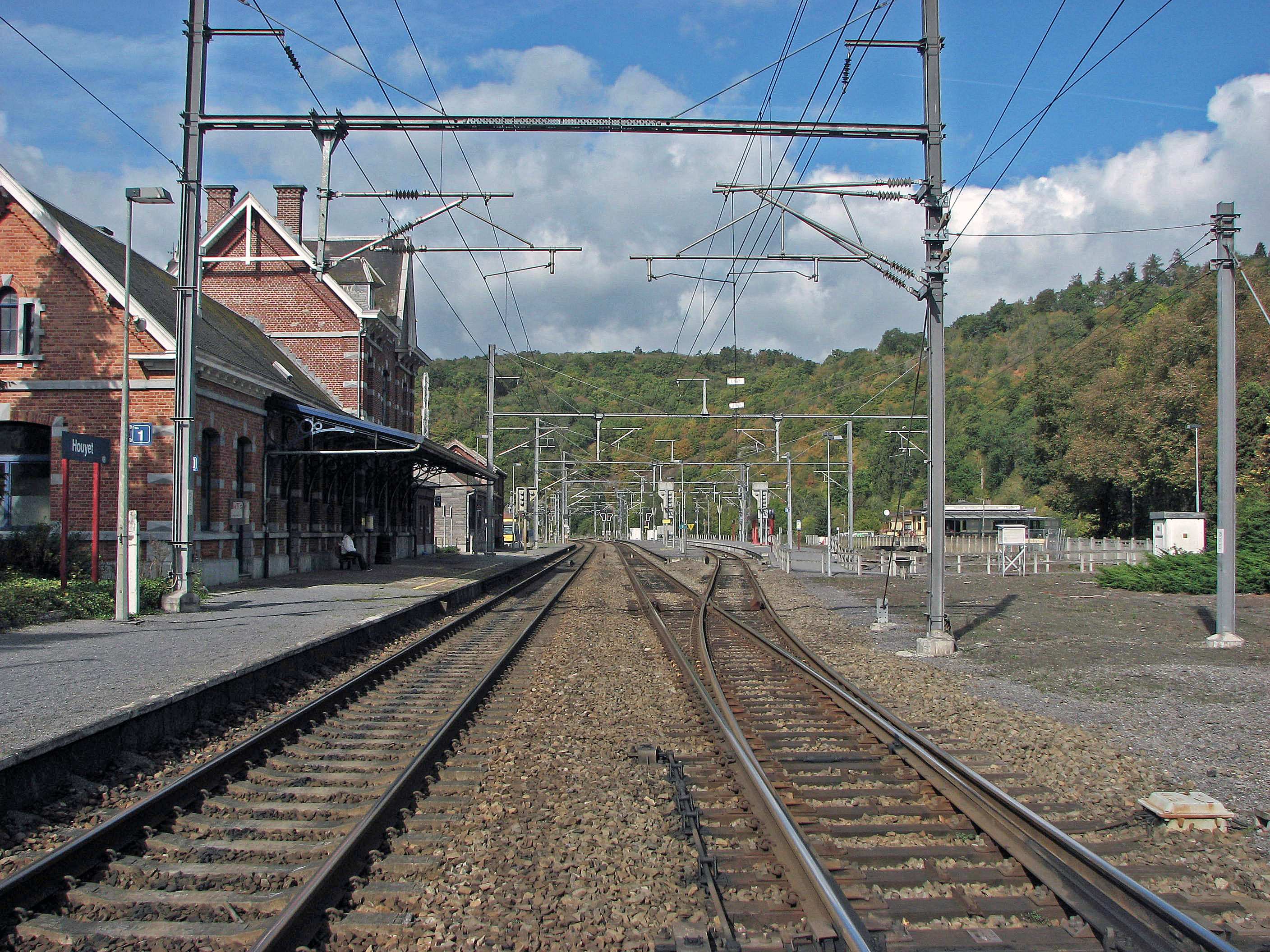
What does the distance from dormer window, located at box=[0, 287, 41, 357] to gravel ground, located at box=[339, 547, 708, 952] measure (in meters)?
16.7

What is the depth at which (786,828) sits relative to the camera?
16.8 feet

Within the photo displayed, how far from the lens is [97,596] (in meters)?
15.4

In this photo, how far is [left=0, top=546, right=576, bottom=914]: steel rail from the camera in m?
4.52

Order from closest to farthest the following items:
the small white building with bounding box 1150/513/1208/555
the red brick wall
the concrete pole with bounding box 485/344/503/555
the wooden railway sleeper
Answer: the wooden railway sleeper < the small white building with bounding box 1150/513/1208/555 < the red brick wall < the concrete pole with bounding box 485/344/503/555

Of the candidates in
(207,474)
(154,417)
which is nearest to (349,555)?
(207,474)

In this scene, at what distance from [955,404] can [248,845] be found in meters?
101

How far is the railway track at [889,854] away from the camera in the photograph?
4.14m

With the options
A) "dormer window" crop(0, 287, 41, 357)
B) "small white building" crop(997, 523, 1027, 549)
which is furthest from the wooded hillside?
"dormer window" crop(0, 287, 41, 357)

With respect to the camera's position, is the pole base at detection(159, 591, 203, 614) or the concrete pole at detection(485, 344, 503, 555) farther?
the concrete pole at detection(485, 344, 503, 555)

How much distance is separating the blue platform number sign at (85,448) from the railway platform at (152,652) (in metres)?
2.47

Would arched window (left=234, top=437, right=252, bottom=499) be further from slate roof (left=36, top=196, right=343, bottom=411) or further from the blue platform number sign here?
the blue platform number sign

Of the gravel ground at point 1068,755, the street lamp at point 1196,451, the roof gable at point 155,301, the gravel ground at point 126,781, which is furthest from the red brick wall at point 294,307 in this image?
the street lamp at point 1196,451

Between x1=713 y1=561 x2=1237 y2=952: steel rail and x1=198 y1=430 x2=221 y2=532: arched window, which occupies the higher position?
x1=198 y1=430 x2=221 y2=532: arched window

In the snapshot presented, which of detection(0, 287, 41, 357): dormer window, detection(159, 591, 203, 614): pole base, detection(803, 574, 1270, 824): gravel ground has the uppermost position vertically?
detection(0, 287, 41, 357): dormer window
